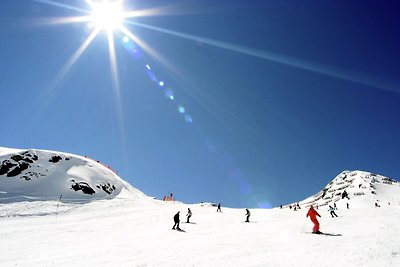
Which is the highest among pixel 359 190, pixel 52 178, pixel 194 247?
pixel 359 190

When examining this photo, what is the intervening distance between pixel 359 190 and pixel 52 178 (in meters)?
132

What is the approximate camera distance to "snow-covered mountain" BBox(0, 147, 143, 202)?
2183 inches

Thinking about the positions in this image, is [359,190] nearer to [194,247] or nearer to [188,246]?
[188,246]

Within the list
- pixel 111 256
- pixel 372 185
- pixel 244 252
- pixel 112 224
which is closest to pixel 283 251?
pixel 244 252

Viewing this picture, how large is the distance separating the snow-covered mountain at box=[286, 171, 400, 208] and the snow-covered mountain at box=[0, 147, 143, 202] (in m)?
78.0

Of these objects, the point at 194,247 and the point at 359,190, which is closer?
the point at 194,247

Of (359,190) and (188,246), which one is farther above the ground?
(359,190)

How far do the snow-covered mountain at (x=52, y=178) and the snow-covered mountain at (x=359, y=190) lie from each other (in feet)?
256

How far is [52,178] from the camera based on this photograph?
206 ft

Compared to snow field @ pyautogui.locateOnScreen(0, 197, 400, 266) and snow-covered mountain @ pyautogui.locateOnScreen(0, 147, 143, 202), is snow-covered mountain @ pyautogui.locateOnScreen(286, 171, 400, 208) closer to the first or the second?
snow-covered mountain @ pyautogui.locateOnScreen(0, 147, 143, 202)

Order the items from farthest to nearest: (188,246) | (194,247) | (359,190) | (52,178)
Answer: (359,190) < (52,178) < (188,246) < (194,247)

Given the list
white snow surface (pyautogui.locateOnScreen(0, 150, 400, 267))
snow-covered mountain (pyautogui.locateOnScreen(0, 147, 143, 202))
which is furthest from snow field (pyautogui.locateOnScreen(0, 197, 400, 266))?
snow-covered mountain (pyautogui.locateOnScreen(0, 147, 143, 202))

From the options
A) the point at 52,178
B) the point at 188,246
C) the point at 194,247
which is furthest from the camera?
the point at 52,178

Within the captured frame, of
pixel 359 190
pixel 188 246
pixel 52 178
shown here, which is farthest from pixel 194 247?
pixel 359 190
